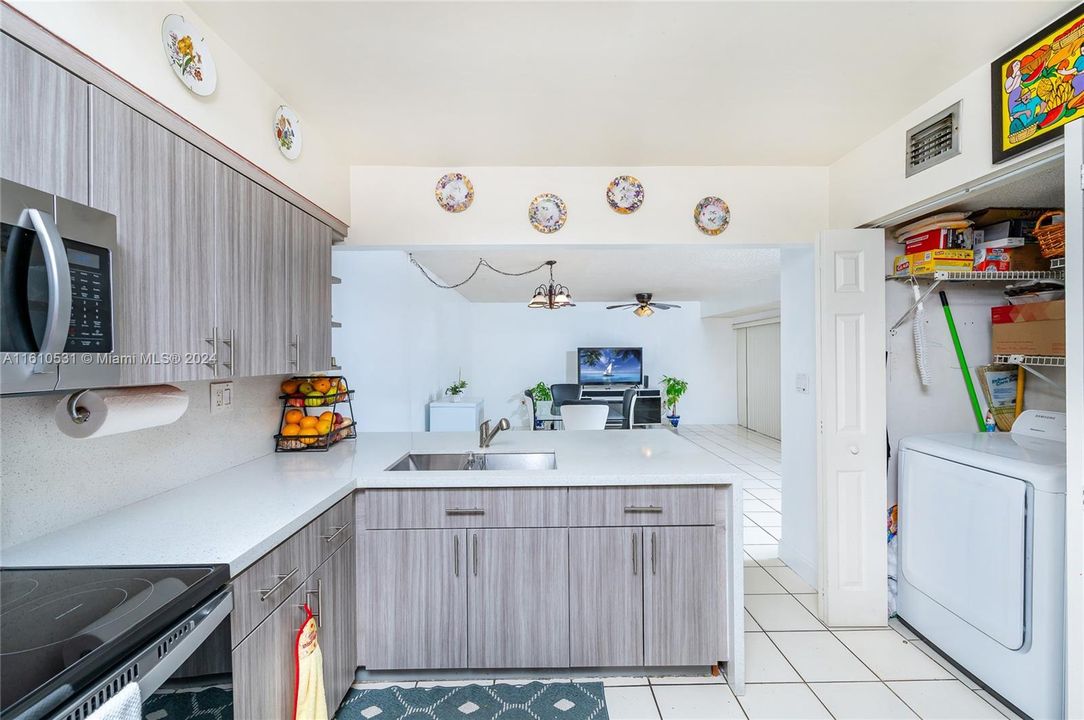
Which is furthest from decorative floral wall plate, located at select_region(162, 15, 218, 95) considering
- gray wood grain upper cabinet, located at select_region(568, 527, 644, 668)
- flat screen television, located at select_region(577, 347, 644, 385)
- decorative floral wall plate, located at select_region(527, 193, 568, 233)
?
flat screen television, located at select_region(577, 347, 644, 385)

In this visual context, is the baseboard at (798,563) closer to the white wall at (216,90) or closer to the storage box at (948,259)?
the storage box at (948,259)

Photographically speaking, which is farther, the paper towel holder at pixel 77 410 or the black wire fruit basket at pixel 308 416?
the black wire fruit basket at pixel 308 416

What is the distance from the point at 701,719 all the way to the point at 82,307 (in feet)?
7.21

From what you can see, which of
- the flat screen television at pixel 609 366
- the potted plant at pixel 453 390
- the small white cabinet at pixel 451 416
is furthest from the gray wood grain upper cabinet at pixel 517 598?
the flat screen television at pixel 609 366

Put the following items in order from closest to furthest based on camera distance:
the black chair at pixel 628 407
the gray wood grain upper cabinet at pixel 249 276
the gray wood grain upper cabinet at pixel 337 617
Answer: the gray wood grain upper cabinet at pixel 249 276 < the gray wood grain upper cabinet at pixel 337 617 < the black chair at pixel 628 407

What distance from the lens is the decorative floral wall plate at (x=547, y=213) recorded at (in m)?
2.57

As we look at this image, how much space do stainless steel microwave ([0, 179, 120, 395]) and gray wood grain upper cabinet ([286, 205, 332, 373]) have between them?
0.87 m

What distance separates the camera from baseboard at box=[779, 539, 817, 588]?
271cm

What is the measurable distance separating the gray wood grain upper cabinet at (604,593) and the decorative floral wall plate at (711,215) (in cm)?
163

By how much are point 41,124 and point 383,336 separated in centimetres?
301

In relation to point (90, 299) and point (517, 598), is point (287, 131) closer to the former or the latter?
point (90, 299)

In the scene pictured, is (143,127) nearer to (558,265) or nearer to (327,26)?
(327,26)

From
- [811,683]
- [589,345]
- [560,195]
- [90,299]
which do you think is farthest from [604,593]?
[589,345]

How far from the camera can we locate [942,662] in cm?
205
